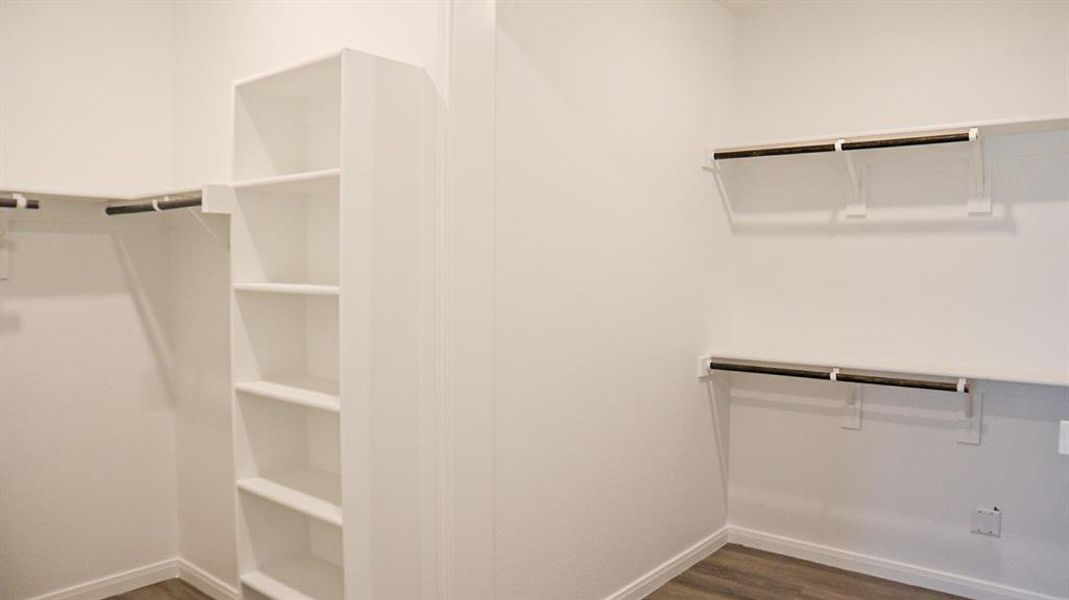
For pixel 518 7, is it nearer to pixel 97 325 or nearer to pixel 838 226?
pixel 838 226

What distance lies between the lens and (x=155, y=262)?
3371mm

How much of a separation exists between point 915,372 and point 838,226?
0.78 meters

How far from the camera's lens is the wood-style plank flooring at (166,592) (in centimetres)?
326

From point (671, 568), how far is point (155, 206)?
8.49 feet

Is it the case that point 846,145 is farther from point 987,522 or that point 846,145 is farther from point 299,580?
point 299,580

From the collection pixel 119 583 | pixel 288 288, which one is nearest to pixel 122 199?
pixel 288 288

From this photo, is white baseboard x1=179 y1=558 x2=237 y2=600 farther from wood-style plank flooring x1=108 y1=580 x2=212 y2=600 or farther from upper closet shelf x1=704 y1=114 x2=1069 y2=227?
upper closet shelf x1=704 y1=114 x2=1069 y2=227

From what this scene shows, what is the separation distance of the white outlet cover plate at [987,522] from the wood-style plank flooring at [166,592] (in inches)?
127

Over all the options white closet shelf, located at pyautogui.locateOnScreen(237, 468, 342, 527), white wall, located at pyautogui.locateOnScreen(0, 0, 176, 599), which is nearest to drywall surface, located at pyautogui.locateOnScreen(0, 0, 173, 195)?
white wall, located at pyautogui.locateOnScreen(0, 0, 176, 599)

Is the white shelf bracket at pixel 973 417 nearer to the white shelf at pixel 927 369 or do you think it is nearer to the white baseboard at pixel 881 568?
the white shelf at pixel 927 369

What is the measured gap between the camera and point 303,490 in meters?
2.48

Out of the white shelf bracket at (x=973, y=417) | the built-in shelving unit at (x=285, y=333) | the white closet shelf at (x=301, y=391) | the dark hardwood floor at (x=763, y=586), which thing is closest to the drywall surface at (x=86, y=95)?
the built-in shelving unit at (x=285, y=333)

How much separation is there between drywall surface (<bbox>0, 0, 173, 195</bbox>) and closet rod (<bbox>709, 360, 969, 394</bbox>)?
2.65 meters

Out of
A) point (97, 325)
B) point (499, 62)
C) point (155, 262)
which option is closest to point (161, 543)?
point (97, 325)
